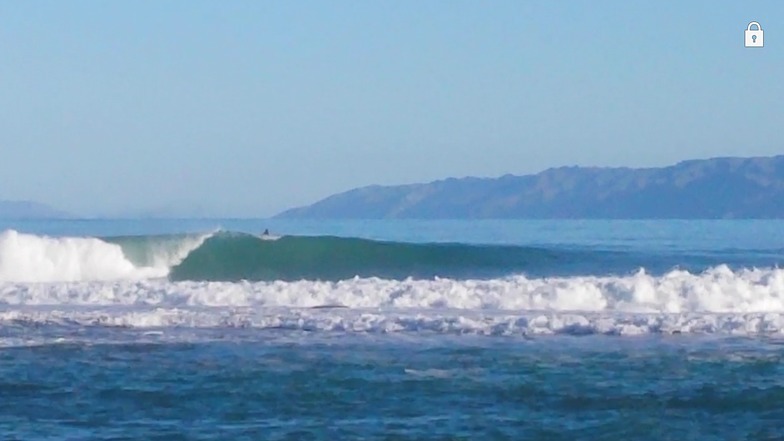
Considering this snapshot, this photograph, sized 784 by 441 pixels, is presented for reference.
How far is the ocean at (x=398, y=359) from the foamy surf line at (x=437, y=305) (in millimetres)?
54

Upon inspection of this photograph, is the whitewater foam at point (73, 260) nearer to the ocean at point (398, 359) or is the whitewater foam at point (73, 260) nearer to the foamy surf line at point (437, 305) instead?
the foamy surf line at point (437, 305)

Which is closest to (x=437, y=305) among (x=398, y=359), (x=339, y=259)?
(x=398, y=359)

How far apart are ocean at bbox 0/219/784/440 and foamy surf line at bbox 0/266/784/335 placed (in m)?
0.05

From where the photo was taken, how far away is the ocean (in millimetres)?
11688

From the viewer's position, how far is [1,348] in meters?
16.1

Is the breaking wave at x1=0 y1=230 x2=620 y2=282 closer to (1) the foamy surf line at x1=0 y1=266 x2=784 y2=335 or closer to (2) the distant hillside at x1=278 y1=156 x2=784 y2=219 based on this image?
(1) the foamy surf line at x1=0 y1=266 x2=784 y2=335

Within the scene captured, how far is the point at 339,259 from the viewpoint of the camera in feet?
107

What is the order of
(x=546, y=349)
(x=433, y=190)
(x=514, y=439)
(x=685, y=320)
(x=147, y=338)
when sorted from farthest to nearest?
(x=433, y=190)
(x=685, y=320)
(x=147, y=338)
(x=546, y=349)
(x=514, y=439)

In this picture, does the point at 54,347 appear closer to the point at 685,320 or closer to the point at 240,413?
the point at 240,413

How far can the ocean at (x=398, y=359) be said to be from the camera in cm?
1169

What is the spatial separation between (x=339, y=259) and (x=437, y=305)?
36.8ft

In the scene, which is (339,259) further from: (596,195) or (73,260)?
(596,195)

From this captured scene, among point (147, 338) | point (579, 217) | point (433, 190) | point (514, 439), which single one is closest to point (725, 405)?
point (514, 439)

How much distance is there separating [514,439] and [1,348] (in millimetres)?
7757
